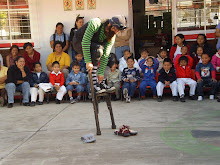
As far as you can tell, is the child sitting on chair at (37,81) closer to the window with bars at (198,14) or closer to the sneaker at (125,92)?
the sneaker at (125,92)

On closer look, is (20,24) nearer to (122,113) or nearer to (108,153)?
(122,113)

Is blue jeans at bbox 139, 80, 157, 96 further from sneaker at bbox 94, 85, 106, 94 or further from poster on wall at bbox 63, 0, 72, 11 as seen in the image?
poster on wall at bbox 63, 0, 72, 11

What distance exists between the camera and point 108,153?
3.76 meters

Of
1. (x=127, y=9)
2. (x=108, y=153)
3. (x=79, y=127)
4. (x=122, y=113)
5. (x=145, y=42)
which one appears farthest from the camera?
(x=145, y=42)

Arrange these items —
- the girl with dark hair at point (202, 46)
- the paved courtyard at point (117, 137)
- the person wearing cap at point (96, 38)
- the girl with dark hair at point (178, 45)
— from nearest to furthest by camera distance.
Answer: the paved courtyard at point (117, 137) < the person wearing cap at point (96, 38) < the girl with dark hair at point (202, 46) < the girl with dark hair at point (178, 45)

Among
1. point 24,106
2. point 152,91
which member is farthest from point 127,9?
point 24,106

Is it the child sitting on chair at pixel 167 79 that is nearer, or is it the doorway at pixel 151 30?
the child sitting on chair at pixel 167 79

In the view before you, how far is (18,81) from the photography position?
7.00 metres

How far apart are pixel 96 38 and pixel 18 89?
336 centimetres

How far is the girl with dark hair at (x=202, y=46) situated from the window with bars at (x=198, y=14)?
709 millimetres

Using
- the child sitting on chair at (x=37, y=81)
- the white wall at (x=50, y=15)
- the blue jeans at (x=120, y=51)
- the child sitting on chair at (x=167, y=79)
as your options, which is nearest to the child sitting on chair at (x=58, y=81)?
the child sitting on chair at (x=37, y=81)

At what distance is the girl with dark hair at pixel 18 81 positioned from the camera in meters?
6.90

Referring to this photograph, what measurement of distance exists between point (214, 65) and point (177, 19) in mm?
1693

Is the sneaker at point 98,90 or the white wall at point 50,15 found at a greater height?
the white wall at point 50,15
